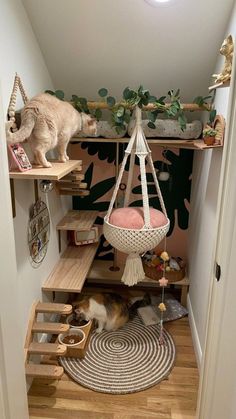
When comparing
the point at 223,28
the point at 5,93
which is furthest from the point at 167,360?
the point at 223,28

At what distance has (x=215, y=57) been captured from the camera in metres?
1.88

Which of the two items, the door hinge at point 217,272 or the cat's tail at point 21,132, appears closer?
the door hinge at point 217,272

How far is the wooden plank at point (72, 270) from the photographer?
2041 millimetres

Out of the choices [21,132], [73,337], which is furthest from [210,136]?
[73,337]

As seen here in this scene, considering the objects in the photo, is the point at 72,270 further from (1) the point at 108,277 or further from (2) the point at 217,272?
(2) the point at 217,272

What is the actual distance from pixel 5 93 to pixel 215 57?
47.5 inches

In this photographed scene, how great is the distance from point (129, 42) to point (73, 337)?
1.86 m

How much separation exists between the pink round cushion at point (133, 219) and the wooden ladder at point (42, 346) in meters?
0.59

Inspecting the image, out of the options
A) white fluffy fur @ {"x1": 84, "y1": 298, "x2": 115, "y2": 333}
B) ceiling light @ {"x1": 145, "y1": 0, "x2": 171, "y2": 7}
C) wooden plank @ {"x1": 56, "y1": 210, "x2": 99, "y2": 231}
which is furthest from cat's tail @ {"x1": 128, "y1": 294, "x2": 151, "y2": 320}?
ceiling light @ {"x1": 145, "y1": 0, "x2": 171, "y2": 7}

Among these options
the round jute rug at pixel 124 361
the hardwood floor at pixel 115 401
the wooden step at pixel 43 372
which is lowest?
the hardwood floor at pixel 115 401

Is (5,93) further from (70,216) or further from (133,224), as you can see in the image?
(70,216)

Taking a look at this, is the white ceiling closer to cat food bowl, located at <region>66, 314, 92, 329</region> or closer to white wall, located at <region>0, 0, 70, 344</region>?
white wall, located at <region>0, 0, 70, 344</region>

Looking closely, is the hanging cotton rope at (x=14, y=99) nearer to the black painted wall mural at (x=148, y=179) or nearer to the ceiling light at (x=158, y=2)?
the ceiling light at (x=158, y=2)

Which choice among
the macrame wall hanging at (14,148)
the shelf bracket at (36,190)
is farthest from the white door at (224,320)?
the shelf bracket at (36,190)
